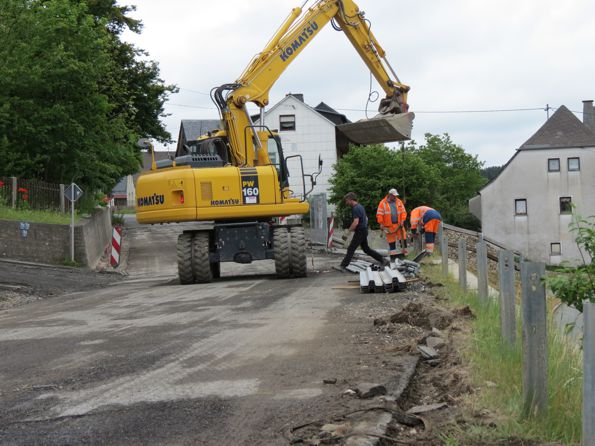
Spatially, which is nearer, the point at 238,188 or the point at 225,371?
the point at 225,371

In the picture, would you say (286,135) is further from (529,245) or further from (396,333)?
(396,333)

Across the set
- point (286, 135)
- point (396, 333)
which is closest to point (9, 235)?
point (396, 333)

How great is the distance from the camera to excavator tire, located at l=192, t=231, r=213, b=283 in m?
17.4

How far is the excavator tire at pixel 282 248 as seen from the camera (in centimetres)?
1731

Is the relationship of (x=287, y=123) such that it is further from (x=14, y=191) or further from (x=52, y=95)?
(x=14, y=191)

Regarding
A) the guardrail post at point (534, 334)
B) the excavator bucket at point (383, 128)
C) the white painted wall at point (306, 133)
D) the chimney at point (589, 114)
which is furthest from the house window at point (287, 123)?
the guardrail post at point (534, 334)

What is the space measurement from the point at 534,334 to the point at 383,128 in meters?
14.9

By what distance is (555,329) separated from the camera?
8219 millimetres

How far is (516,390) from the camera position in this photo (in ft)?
18.4

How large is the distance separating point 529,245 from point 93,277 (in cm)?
4717

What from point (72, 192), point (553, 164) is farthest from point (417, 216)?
point (553, 164)

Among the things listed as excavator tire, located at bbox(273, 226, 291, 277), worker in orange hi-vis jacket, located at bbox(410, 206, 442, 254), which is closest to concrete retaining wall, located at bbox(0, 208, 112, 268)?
excavator tire, located at bbox(273, 226, 291, 277)

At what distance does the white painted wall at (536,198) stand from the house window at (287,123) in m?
15.2

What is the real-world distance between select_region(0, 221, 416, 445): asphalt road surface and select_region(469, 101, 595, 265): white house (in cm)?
5190
